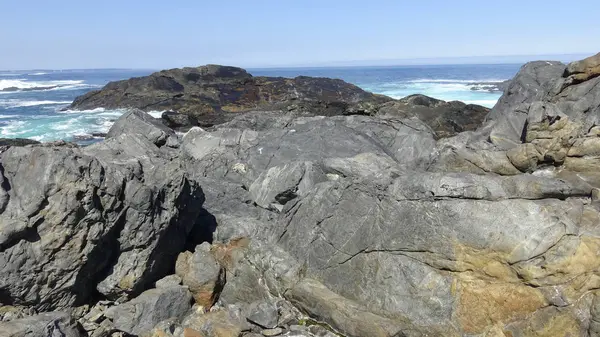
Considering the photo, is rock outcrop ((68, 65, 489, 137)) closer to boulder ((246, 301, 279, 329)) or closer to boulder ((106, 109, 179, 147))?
boulder ((106, 109, 179, 147))

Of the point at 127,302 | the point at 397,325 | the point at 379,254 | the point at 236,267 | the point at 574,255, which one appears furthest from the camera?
the point at 236,267

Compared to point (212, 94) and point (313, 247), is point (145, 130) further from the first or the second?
point (212, 94)

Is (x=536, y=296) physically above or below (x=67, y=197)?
below

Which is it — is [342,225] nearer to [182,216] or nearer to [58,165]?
[182,216]

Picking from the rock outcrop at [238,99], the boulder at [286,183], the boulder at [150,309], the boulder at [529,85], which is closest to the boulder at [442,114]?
the rock outcrop at [238,99]

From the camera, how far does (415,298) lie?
725 cm

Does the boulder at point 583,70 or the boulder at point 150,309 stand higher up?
the boulder at point 583,70

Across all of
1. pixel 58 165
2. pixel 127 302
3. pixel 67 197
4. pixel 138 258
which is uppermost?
pixel 58 165

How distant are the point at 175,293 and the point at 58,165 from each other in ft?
9.59

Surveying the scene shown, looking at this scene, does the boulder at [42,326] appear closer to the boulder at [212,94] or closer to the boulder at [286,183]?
the boulder at [286,183]

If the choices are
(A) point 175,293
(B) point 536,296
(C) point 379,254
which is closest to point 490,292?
(B) point 536,296

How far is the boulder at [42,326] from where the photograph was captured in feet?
21.7

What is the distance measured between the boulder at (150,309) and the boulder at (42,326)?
75 centimetres

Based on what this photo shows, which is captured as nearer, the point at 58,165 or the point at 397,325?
the point at 397,325
